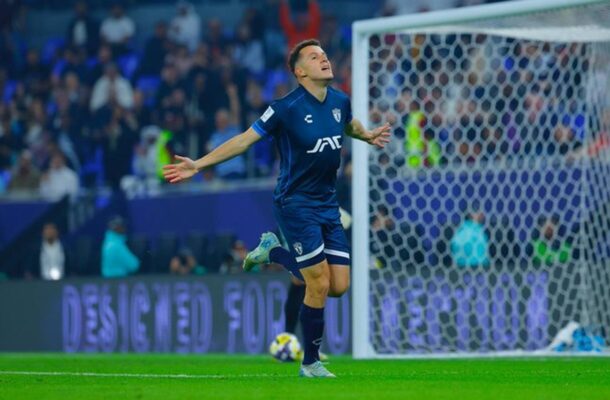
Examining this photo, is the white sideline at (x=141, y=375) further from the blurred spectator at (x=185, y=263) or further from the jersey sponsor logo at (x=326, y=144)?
the blurred spectator at (x=185, y=263)

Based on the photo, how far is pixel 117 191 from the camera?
19453 mm

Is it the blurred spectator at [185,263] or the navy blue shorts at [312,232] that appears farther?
the blurred spectator at [185,263]

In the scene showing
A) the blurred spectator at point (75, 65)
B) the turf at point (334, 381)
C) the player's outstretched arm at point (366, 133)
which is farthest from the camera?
the blurred spectator at point (75, 65)

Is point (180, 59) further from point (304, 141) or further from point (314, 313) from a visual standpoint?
point (314, 313)

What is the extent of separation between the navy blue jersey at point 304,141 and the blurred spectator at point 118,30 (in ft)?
47.8

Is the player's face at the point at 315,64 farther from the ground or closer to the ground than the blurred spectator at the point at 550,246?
farther from the ground

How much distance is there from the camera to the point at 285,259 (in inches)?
393

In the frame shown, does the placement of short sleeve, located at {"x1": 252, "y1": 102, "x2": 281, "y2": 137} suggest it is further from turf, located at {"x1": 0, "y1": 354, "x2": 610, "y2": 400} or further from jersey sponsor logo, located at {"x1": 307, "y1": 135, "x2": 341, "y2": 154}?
turf, located at {"x1": 0, "y1": 354, "x2": 610, "y2": 400}

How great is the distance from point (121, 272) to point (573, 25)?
23.6 ft

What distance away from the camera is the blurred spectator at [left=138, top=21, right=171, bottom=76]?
22844 mm

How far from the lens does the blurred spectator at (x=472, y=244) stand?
14.9 metres

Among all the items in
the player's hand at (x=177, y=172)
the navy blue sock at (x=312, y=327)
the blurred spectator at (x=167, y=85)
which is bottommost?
the navy blue sock at (x=312, y=327)

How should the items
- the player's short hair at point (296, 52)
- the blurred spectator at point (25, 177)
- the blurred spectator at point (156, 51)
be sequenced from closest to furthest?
the player's short hair at point (296, 52), the blurred spectator at point (25, 177), the blurred spectator at point (156, 51)

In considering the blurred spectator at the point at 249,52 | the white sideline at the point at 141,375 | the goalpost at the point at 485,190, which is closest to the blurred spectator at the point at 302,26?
the blurred spectator at the point at 249,52
